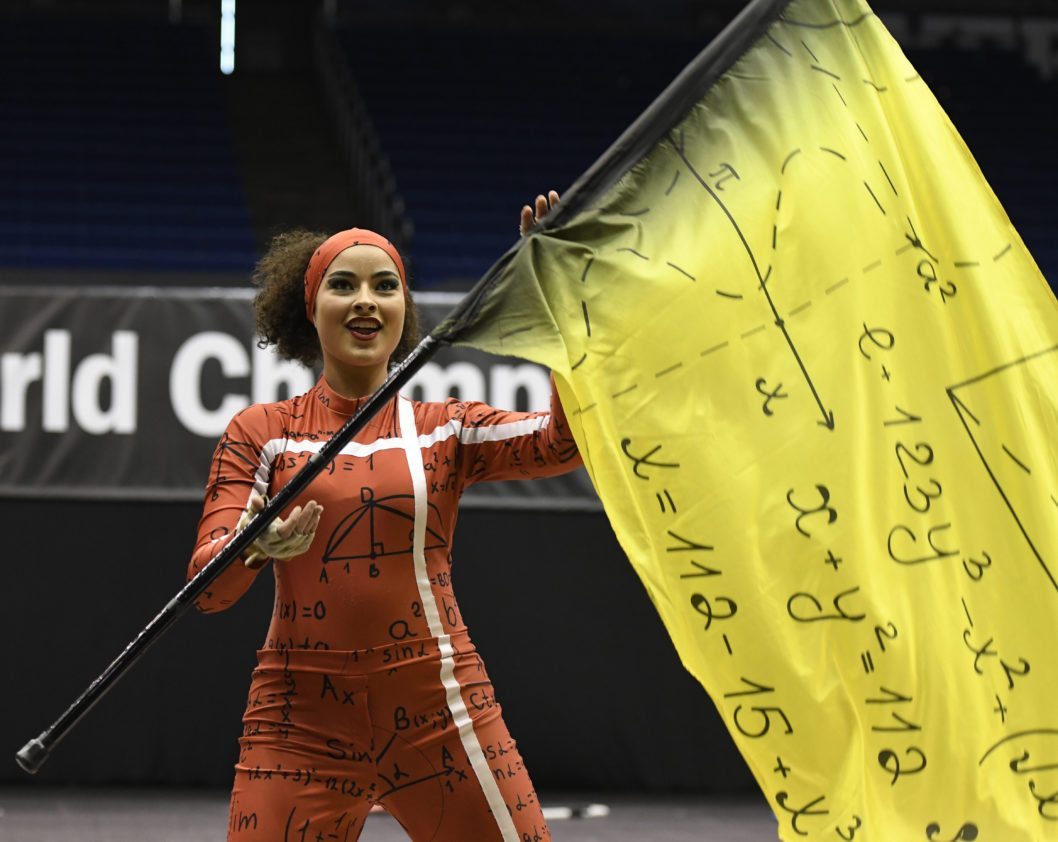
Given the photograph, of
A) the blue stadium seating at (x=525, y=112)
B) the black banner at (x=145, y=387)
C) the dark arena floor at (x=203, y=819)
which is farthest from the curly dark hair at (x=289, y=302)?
the blue stadium seating at (x=525, y=112)

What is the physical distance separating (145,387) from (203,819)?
1999 millimetres

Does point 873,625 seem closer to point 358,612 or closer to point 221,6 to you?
point 358,612

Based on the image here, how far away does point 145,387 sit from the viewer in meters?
7.34

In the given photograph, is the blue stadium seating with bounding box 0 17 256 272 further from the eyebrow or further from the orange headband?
the eyebrow

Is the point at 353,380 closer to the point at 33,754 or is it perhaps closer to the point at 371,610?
the point at 371,610

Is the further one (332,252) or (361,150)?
(361,150)

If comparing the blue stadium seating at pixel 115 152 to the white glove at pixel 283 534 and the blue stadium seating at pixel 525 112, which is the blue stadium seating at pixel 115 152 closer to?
the blue stadium seating at pixel 525 112

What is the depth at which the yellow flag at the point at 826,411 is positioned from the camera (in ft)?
8.14

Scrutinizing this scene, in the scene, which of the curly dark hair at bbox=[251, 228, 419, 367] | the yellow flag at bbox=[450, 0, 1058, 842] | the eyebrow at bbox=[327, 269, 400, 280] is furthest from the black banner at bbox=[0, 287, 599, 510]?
the yellow flag at bbox=[450, 0, 1058, 842]

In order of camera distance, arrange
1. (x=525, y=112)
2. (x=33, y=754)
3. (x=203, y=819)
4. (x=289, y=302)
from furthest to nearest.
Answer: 1. (x=525, y=112)
2. (x=203, y=819)
3. (x=289, y=302)
4. (x=33, y=754)

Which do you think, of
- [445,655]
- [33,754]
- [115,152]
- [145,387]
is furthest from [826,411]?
[115,152]

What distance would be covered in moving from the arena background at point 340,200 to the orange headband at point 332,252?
438cm

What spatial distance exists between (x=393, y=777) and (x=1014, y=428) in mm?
1226

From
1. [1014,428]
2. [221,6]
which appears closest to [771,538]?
[1014,428]
